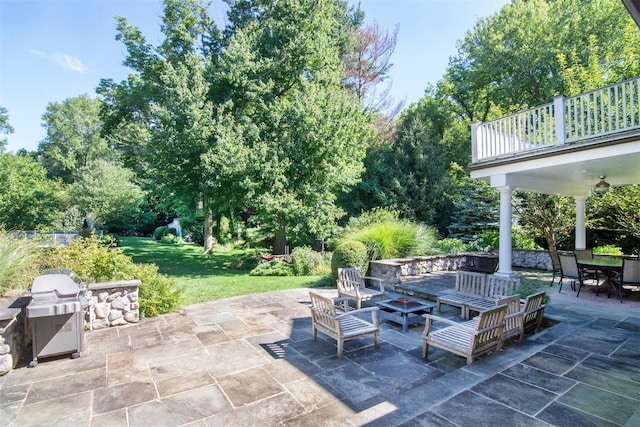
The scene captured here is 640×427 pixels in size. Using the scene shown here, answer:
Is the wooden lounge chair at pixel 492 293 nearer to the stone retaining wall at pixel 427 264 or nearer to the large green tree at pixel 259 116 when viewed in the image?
the stone retaining wall at pixel 427 264

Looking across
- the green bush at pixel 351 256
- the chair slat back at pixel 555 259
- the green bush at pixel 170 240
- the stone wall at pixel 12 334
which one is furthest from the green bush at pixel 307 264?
the green bush at pixel 170 240

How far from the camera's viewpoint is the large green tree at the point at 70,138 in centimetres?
3969

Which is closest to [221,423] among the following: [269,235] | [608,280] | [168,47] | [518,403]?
[518,403]

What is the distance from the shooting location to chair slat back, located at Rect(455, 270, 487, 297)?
20.4 ft

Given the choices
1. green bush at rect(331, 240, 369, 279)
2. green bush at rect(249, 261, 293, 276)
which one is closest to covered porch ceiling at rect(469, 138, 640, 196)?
green bush at rect(331, 240, 369, 279)

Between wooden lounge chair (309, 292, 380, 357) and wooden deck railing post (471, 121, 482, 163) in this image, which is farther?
wooden deck railing post (471, 121, 482, 163)

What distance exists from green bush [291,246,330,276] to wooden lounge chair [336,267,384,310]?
4529mm

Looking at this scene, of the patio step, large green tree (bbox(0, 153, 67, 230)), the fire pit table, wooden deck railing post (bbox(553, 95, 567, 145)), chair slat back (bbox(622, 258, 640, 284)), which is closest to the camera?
the fire pit table

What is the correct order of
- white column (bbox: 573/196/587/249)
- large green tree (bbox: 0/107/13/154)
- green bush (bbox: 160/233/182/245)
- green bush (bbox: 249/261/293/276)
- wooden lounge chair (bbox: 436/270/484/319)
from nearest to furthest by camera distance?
wooden lounge chair (bbox: 436/270/484/319) → white column (bbox: 573/196/587/249) → green bush (bbox: 249/261/293/276) → green bush (bbox: 160/233/182/245) → large green tree (bbox: 0/107/13/154)

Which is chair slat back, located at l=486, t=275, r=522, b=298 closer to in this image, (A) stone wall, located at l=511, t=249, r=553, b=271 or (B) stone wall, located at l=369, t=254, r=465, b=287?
(B) stone wall, located at l=369, t=254, r=465, b=287

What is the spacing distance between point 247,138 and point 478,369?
440 inches

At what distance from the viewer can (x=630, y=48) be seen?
541 inches

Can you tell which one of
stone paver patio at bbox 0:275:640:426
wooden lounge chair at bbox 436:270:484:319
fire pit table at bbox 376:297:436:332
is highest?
wooden lounge chair at bbox 436:270:484:319

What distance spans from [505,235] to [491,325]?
451 centimetres
